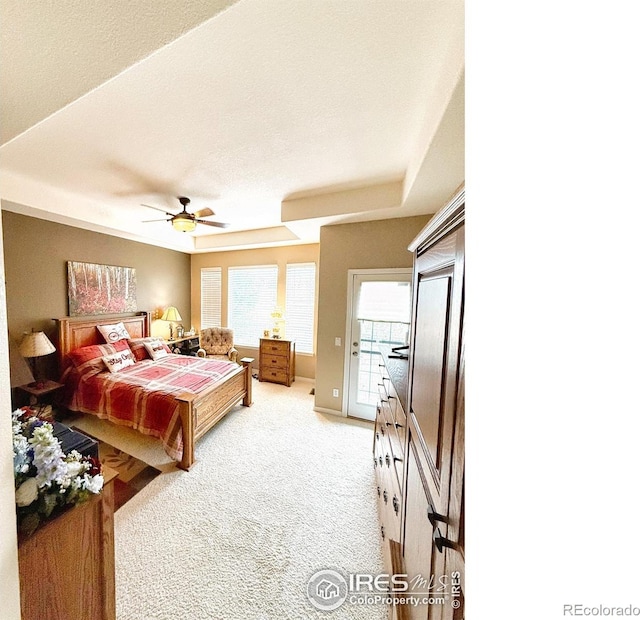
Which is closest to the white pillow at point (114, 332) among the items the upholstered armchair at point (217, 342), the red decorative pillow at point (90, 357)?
the red decorative pillow at point (90, 357)

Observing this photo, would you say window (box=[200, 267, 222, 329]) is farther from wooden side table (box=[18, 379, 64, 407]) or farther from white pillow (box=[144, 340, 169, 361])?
wooden side table (box=[18, 379, 64, 407])

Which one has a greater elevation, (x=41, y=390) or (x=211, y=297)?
(x=211, y=297)

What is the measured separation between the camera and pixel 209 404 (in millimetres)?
2562

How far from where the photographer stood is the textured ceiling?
0.84 meters

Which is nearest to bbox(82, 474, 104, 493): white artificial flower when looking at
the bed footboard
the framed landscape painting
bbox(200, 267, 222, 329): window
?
the bed footboard

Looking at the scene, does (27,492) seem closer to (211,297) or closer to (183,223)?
(183,223)

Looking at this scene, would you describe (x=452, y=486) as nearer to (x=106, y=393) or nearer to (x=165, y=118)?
(x=165, y=118)

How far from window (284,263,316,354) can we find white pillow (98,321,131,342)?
8.31ft

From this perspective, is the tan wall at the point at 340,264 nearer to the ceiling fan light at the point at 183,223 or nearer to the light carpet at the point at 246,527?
the light carpet at the point at 246,527

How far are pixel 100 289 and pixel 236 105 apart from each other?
11.7 ft

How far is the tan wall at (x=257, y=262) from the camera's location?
4.29 m

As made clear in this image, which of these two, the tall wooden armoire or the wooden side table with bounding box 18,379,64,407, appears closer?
the tall wooden armoire

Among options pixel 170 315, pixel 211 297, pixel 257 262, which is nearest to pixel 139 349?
pixel 170 315

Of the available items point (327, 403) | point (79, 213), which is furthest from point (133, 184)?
point (327, 403)
